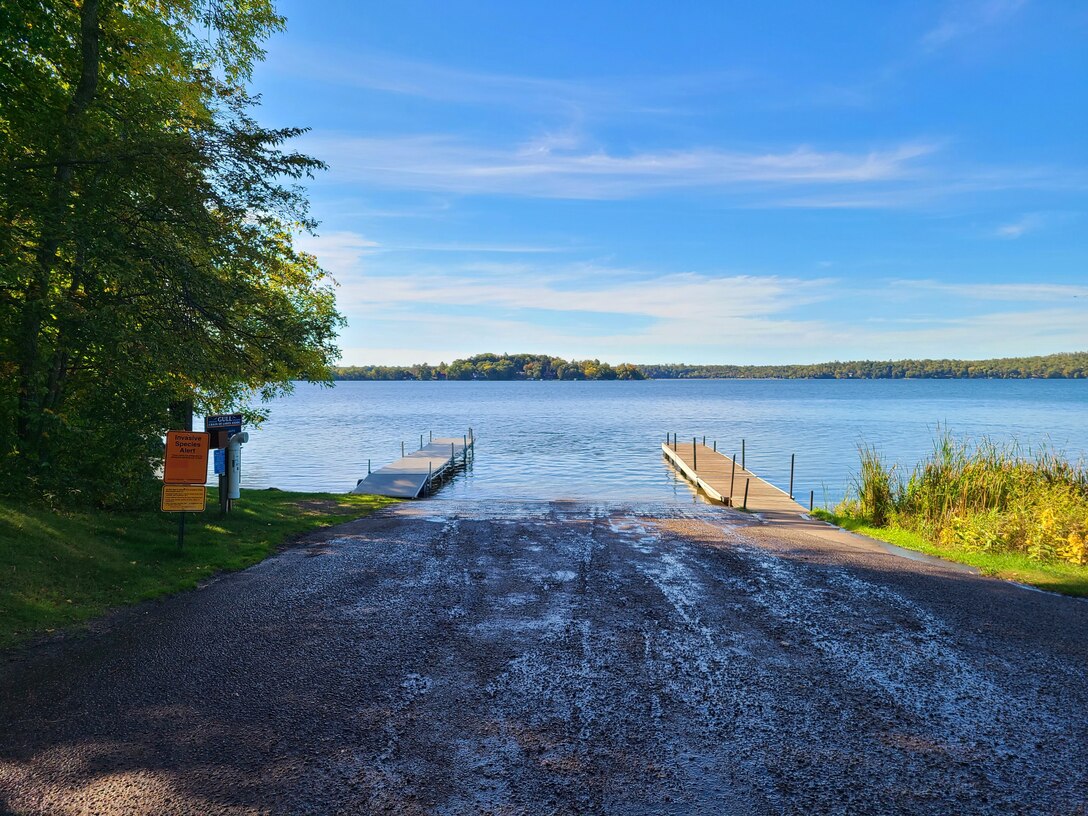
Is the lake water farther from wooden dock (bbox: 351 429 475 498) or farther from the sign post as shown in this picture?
the sign post

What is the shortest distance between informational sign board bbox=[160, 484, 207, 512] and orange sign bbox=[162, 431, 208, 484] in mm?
101

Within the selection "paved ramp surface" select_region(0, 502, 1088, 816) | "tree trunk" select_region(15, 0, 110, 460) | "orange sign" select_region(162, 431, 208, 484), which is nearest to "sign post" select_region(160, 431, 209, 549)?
"orange sign" select_region(162, 431, 208, 484)

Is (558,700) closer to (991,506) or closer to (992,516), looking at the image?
(992,516)

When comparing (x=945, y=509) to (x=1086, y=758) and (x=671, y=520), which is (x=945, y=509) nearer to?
(x=671, y=520)

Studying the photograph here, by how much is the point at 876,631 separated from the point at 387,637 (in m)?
5.94

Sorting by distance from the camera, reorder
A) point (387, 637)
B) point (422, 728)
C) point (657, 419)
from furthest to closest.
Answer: point (657, 419) < point (387, 637) < point (422, 728)

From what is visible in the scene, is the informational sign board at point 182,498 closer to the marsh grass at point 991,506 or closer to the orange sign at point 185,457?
the orange sign at point 185,457

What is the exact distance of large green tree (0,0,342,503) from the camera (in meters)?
10.1

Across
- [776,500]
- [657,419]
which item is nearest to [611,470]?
[776,500]

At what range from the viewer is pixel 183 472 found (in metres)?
10.9

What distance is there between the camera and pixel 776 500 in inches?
936

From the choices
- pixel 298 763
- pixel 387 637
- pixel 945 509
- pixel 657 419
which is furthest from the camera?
pixel 657 419

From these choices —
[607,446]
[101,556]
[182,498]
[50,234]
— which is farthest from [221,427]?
[607,446]

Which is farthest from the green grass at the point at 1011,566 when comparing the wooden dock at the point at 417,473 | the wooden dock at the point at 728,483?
the wooden dock at the point at 417,473
